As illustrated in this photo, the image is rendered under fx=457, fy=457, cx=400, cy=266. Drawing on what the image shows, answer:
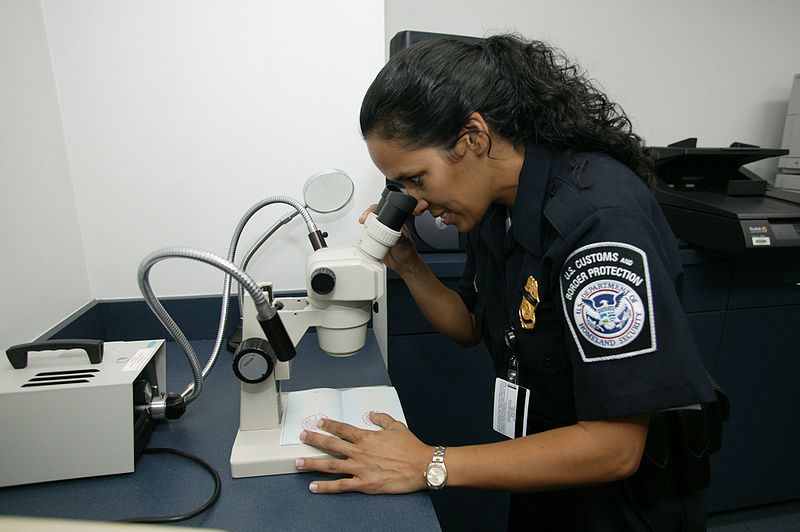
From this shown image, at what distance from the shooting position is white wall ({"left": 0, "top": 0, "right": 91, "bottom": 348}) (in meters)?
0.92

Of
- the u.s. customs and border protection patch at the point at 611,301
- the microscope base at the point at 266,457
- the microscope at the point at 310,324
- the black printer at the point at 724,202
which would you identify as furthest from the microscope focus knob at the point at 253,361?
the black printer at the point at 724,202

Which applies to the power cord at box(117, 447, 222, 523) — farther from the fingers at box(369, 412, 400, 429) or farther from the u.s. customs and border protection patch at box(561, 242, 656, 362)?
the u.s. customs and border protection patch at box(561, 242, 656, 362)

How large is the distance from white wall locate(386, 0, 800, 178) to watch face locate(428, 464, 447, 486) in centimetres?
151

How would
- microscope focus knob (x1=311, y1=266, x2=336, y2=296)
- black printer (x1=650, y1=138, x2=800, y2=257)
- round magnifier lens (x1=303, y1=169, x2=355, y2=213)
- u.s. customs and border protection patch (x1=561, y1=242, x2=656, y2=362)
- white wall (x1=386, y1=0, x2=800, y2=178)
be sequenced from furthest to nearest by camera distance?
white wall (x1=386, y1=0, x2=800, y2=178)
black printer (x1=650, y1=138, x2=800, y2=257)
round magnifier lens (x1=303, y1=169, x2=355, y2=213)
microscope focus knob (x1=311, y1=266, x2=336, y2=296)
u.s. customs and border protection patch (x1=561, y1=242, x2=656, y2=362)

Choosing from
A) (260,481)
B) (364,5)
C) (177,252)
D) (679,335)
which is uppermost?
(364,5)

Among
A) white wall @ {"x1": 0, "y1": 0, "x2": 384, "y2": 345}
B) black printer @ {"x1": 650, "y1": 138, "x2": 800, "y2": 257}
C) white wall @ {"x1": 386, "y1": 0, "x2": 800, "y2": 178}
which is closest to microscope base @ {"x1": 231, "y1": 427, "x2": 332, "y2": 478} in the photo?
white wall @ {"x1": 0, "y1": 0, "x2": 384, "y2": 345}

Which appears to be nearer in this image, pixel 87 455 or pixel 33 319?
pixel 87 455

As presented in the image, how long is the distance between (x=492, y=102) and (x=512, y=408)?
20.7 inches

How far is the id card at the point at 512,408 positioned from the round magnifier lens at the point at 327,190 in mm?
561

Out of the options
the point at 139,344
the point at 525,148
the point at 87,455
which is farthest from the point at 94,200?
the point at 525,148

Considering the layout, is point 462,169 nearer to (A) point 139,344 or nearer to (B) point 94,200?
(A) point 139,344

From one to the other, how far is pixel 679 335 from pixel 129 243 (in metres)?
1.27

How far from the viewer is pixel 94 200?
1188 mm

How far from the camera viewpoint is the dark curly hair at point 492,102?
0.70 meters
